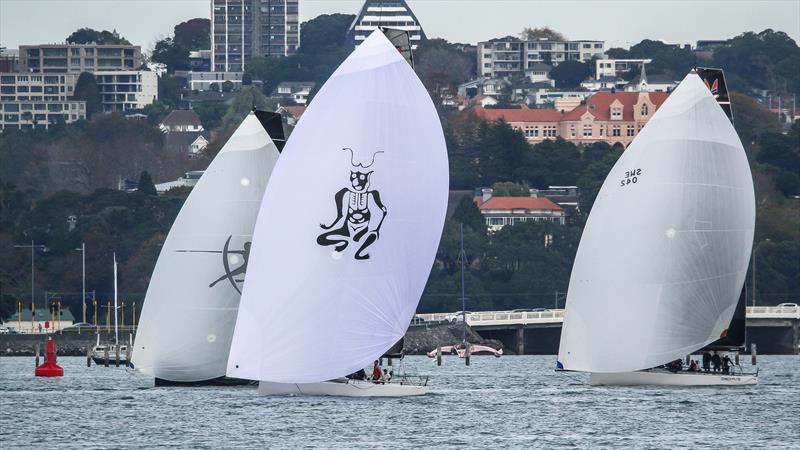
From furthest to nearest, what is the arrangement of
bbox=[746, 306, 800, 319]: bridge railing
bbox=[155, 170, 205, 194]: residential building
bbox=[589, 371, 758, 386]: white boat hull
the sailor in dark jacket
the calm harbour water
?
bbox=[155, 170, 205, 194]: residential building
bbox=[746, 306, 800, 319]: bridge railing
the sailor in dark jacket
bbox=[589, 371, 758, 386]: white boat hull
the calm harbour water

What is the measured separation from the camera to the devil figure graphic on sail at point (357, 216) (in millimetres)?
52719

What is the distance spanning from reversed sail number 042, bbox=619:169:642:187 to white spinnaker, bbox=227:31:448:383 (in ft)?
27.5

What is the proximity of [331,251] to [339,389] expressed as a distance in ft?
13.1

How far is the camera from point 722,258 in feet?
195

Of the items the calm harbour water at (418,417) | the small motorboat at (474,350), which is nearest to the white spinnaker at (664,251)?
the calm harbour water at (418,417)

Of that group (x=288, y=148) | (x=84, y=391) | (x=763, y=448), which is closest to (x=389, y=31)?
(x=288, y=148)

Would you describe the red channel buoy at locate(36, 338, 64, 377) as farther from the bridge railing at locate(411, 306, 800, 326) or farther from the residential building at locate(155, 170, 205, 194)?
the residential building at locate(155, 170, 205, 194)

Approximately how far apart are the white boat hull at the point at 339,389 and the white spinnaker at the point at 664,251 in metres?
6.26

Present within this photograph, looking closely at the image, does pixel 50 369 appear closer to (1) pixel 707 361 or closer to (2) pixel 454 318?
(1) pixel 707 361

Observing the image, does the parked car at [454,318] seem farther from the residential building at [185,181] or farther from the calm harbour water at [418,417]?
the residential building at [185,181]

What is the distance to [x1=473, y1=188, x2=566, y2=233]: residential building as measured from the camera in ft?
542

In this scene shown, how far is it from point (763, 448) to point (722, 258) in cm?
1149

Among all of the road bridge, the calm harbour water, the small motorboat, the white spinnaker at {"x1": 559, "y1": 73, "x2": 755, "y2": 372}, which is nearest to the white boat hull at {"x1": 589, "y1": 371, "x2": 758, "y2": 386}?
the calm harbour water

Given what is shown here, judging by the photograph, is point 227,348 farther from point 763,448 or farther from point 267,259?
point 763,448
